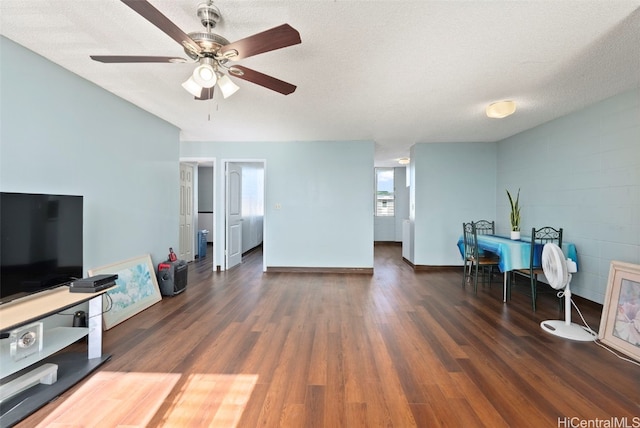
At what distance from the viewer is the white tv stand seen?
63.3 inches

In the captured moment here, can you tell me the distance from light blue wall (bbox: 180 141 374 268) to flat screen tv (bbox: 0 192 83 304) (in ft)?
9.69

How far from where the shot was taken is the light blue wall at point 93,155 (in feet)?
6.79

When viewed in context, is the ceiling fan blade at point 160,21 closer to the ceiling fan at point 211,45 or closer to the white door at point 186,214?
the ceiling fan at point 211,45

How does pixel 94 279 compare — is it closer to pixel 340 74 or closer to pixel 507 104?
pixel 340 74

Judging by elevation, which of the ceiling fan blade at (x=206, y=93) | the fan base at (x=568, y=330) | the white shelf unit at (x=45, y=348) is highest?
the ceiling fan blade at (x=206, y=93)

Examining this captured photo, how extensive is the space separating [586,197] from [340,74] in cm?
343

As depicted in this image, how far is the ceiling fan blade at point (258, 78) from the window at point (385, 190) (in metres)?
7.06

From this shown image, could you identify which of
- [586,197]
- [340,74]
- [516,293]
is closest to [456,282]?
[516,293]

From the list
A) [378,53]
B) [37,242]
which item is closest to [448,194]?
[378,53]

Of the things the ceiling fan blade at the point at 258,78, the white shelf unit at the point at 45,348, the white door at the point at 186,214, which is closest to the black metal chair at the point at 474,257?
the ceiling fan blade at the point at 258,78

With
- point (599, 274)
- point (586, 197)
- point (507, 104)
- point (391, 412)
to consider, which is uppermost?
point (507, 104)

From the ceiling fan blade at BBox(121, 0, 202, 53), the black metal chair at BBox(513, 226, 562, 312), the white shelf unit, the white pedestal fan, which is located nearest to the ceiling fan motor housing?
the ceiling fan blade at BBox(121, 0, 202, 53)

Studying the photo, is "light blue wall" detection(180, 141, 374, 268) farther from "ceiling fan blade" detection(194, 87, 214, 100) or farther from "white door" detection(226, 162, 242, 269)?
"ceiling fan blade" detection(194, 87, 214, 100)

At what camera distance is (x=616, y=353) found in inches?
88.6
